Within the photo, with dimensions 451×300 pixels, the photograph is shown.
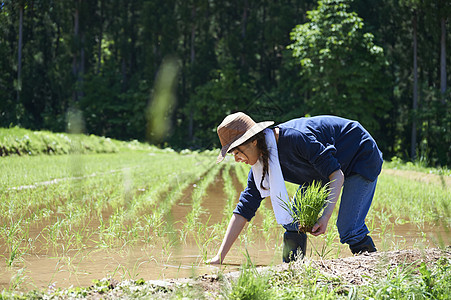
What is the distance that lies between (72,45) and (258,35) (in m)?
12.9

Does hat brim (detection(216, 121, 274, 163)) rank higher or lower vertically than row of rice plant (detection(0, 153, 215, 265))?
higher

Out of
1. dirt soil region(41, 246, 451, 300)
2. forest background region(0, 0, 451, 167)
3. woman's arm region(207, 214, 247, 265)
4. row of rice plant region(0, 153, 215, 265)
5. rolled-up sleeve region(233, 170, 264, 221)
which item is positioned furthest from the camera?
forest background region(0, 0, 451, 167)

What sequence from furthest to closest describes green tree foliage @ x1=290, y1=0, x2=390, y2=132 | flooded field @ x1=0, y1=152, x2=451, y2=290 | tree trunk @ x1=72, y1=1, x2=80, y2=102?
tree trunk @ x1=72, y1=1, x2=80, y2=102 < green tree foliage @ x1=290, y1=0, x2=390, y2=132 < flooded field @ x1=0, y1=152, x2=451, y2=290

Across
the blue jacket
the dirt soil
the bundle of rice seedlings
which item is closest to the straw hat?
the blue jacket

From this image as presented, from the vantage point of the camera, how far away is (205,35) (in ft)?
109

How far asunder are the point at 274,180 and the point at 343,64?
19.5m

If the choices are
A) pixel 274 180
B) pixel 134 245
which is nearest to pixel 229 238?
pixel 274 180

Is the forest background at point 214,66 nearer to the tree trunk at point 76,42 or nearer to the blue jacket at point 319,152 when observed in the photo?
the tree trunk at point 76,42

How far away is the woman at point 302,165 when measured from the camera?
117 inches

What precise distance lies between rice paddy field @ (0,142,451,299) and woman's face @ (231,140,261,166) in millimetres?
588

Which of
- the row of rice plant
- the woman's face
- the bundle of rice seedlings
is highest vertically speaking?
the woman's face

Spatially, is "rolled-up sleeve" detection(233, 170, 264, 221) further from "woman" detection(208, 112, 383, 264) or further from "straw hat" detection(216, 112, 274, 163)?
"straw hat" detection(216, 112, 274, 163)

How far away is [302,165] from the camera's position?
3166 millimetres

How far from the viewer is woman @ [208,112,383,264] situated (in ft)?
9.72
